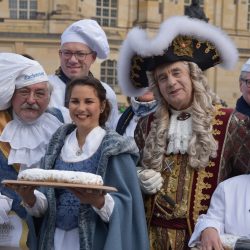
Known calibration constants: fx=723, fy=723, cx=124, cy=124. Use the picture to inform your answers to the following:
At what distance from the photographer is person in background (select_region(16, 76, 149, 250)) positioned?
12.4ft

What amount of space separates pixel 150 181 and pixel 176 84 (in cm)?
56

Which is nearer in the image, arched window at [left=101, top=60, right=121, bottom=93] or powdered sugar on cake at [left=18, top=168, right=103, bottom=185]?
powdered sugar on cake at [left=18, top=168, right=103, bottom=185]

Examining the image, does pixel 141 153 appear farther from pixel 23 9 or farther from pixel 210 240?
pixel 23 9

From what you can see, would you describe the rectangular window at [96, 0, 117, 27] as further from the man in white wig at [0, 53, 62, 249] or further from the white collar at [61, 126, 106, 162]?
the white collar at [61, 126, 106, 162]

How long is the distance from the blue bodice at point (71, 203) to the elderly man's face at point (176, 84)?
53 centimetres

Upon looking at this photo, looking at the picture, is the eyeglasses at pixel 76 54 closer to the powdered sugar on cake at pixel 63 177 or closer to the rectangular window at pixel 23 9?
the powdered sugar on cake at pixel 63 177

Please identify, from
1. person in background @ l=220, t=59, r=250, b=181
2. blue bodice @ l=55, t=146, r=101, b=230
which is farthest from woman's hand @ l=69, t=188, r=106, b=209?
person in background @ l=220, t=59, r=250, b=181

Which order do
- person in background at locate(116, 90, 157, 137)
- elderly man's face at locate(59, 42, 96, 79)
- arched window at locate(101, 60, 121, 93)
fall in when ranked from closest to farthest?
Result: elderly man's face at locate(59, 42, 96, 79) < person in background at locate(116, 90, 157, 137) < arched window at locate(101, 60, 121, 93)

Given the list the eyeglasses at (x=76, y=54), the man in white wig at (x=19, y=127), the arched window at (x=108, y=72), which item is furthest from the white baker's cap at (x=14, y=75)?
the arched window at (x=108, y=72)

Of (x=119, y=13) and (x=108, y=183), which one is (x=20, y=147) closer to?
(x=108, y=183)

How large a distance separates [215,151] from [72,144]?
796 millimetres

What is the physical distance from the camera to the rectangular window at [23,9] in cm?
3148

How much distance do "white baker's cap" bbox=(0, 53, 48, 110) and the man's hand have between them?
934 millimetres

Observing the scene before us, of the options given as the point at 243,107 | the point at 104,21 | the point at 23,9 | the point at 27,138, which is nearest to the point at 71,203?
the point at 27,138
